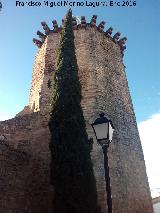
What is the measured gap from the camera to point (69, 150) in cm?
848

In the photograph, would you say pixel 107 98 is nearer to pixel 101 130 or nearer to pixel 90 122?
pixel 90 122

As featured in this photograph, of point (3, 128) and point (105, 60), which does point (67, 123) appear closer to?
point (3, 128)

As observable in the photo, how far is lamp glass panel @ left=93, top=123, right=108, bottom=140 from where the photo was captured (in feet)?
18.2

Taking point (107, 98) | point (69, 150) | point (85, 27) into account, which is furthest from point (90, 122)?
point (85, 27)

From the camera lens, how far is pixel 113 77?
13.0 metres

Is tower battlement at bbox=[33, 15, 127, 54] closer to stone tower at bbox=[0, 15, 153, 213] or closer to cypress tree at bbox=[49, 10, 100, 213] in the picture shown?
stone tower at bbox=[0, 15, 153, 213]

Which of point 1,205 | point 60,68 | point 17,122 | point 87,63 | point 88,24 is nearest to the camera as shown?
point 1,205

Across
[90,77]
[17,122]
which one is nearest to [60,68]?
[90,77]

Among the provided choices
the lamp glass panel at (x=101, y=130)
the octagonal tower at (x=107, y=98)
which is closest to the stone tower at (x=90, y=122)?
the octagonal tower at (x=107, y=98)

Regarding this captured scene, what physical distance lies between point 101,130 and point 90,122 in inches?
214

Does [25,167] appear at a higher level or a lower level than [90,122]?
lower

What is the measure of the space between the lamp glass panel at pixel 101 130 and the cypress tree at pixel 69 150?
286cm

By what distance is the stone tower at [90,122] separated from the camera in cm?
992

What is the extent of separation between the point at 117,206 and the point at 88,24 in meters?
8.67
